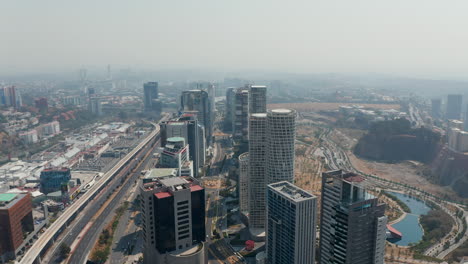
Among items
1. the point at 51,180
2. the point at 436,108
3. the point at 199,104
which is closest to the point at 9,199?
the point at 51,180

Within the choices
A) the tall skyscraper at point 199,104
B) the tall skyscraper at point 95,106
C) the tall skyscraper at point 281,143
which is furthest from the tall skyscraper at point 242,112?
the tall skyscraper at point 95,106

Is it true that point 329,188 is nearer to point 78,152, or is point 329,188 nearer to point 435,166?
point 435,166

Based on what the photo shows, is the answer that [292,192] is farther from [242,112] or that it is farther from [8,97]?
[8,97]

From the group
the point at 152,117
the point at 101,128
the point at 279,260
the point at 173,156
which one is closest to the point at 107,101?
the point at 152,117

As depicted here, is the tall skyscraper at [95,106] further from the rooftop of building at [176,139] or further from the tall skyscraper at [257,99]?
the rooftop of building at [176,139]

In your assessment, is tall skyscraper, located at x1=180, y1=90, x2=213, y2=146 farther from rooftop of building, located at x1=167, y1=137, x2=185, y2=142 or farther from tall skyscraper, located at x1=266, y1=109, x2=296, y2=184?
tall skyscraper, located at x1=266, y1=109, x2=296, y2=184

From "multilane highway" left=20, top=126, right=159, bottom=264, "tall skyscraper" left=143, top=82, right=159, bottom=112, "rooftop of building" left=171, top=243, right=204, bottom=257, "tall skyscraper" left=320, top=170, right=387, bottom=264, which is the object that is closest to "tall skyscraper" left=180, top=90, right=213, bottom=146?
"multilane highway" left=20, top=126, right=159, bottom=264
